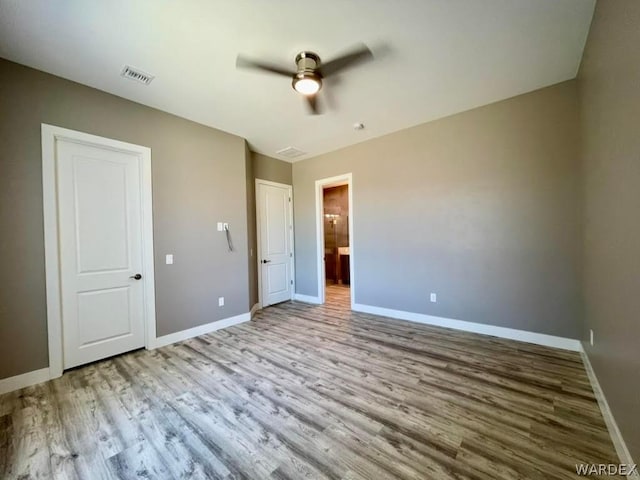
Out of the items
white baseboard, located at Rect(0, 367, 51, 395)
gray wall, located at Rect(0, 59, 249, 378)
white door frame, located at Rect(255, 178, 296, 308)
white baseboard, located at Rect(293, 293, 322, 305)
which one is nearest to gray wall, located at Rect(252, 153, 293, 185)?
white door frame, located at Rect(255, 178, 296, 308)

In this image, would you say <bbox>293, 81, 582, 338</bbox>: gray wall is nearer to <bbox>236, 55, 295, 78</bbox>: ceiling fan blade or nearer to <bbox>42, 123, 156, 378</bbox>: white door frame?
<bbox>236, 55, 295, 78</bbox>: ceiling fan blade

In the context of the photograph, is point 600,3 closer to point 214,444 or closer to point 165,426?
point 214,444

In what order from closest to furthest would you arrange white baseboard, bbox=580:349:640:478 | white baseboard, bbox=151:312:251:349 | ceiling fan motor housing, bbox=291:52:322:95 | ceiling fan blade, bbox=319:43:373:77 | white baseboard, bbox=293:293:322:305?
white baseboard, bbox=580:349:640:478 < ceiling fan blade, bbox=319:43:373:77 < ceiling fan motor housing, bbox=291:52:322:95 < white baseboard, bbox=151:312:251:349 < white baseboard, bbox=293:293:322:305

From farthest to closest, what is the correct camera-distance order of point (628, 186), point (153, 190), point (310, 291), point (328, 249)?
point (328, 249), point (310, 291), point (153, 190), point (628, 186)

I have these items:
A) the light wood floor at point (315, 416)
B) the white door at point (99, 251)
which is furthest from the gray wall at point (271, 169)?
the light wood floor at point (315, 416)

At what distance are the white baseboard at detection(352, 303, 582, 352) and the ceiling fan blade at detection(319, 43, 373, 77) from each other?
328 centimetres

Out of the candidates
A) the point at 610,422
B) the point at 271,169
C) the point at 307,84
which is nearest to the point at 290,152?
the point at 271,169

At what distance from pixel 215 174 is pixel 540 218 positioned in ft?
13.6

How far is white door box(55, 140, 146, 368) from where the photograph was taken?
2543 mm

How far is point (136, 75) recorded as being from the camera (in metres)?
2.44

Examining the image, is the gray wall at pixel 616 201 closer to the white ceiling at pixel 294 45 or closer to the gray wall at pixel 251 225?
the white ceiling at pixel 294 45

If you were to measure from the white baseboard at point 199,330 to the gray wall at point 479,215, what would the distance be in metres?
1.98

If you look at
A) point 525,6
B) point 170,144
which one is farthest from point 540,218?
point 170,144

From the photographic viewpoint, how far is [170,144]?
10.6ft
